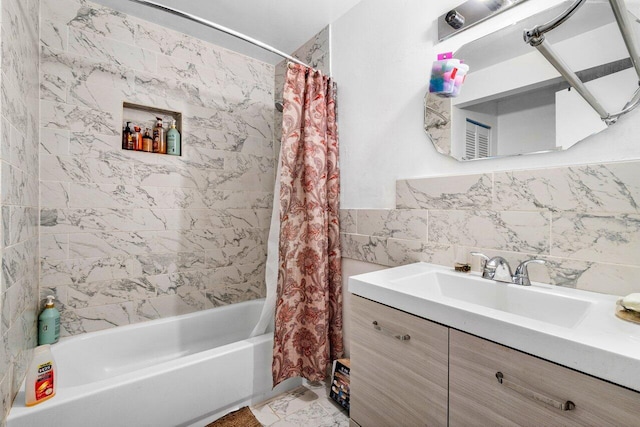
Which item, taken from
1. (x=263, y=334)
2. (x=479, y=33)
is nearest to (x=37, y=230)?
(x=263, y=334)

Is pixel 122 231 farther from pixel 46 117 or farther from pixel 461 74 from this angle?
pixel 461 74

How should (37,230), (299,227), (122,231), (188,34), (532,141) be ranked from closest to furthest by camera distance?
(532,141) → (37,230) → (299,227) → (122,231) → (188,34)

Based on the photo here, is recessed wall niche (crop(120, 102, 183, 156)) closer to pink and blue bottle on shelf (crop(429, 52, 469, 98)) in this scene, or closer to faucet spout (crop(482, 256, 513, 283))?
pink and blue bottle on shelf (crop(429, 52, 469, 98))

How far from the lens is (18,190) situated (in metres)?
1.14

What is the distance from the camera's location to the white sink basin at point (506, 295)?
83cm

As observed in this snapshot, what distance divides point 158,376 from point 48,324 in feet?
2.54

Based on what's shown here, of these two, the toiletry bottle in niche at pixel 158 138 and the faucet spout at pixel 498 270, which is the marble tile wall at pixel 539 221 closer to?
the faucet spout at pixel 498 270

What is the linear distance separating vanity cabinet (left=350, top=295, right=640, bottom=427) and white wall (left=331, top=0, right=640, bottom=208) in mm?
713

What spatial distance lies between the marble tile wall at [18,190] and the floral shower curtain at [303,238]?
1.07 m

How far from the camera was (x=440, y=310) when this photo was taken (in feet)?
2.51

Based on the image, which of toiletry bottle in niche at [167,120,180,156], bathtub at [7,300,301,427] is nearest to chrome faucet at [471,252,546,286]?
bathtub at [7,300,301,427]


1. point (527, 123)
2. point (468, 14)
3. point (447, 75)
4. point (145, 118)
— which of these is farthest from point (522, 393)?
point (145, 118)

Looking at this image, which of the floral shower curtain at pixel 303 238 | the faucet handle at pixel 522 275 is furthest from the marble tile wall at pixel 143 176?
the faucet handle at pixel 522 275

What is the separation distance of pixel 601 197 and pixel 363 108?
1172mm
